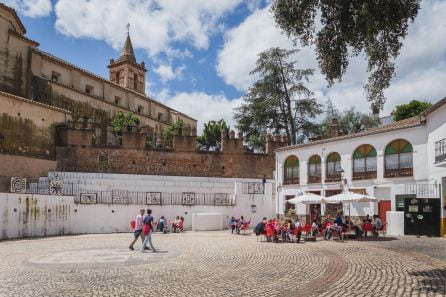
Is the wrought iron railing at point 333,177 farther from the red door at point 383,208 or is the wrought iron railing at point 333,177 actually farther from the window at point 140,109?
the window at point 140,109

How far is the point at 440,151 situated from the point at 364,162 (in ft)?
21.2

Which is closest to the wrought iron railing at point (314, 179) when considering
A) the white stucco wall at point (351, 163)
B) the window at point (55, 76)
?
the white stucco wall at point (351, 163)

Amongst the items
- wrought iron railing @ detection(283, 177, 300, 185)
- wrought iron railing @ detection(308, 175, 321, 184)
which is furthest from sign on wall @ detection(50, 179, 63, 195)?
wrought iron railing @ detection(308, 175, 321, 184)

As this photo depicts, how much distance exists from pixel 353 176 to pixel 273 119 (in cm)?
1894

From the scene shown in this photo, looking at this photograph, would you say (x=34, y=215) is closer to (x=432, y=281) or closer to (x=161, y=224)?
(x=161, y=224)

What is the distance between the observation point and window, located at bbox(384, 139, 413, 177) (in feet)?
87.8

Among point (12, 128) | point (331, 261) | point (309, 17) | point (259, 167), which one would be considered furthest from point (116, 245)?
point (259, 167)

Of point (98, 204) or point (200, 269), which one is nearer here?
point (200, 269)

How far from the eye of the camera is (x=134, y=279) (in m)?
11.0

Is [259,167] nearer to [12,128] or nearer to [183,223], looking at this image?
[183,223]

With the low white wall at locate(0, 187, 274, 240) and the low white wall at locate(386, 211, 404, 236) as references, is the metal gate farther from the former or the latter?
the low white wall at locate(0, 187, 274, 240)

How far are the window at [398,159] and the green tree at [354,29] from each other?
610 inches

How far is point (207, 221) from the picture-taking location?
29797mm

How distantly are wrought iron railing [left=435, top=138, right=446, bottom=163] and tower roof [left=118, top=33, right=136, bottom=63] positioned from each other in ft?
164
